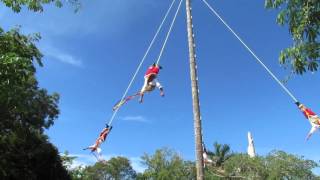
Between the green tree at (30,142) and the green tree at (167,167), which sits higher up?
the green tree at (167,167)

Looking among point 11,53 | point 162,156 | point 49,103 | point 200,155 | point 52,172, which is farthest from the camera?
point 162,156

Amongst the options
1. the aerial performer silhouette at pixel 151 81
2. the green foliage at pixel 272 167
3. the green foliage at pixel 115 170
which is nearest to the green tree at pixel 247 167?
the green foliage at pixel 272 167

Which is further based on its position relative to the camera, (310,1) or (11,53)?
(11,53)

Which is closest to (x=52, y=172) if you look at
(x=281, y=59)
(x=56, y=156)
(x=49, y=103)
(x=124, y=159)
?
(x=56, y=156)

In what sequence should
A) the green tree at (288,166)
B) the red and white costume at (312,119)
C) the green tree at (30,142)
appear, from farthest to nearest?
the green tree at (288,166)
the green tree at (30,142)
the red and white costume at (312,119)

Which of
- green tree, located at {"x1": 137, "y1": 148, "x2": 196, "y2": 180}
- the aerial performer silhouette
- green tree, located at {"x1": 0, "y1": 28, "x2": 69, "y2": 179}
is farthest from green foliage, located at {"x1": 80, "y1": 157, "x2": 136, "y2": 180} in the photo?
the aerial performer silhouette

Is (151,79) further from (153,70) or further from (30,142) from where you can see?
(30,142)

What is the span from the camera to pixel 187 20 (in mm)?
12227

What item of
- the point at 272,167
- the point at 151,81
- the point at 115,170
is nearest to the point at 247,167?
the point at 272,167

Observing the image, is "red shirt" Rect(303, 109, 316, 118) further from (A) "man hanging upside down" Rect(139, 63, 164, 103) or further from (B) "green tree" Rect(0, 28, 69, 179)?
(B) "green tree" Rect(0, 28, 69, 179)

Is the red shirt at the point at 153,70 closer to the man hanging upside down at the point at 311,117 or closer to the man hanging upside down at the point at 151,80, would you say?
the man hanging upside down at the point at 151,80

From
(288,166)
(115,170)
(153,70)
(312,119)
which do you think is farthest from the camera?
(115,170)

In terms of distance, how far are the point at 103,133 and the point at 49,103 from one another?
27.0m

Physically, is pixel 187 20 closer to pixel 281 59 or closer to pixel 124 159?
pixel 281 59
